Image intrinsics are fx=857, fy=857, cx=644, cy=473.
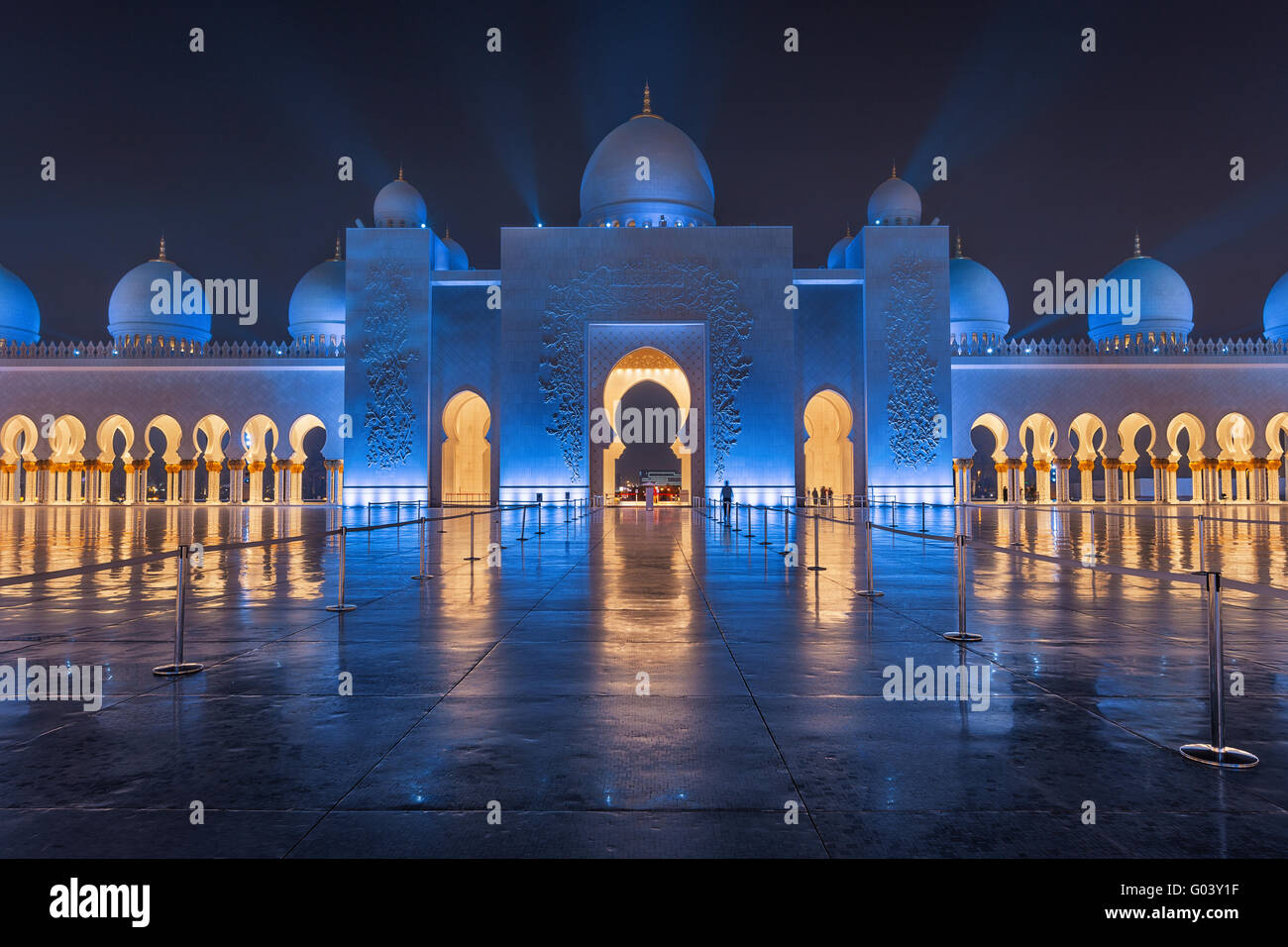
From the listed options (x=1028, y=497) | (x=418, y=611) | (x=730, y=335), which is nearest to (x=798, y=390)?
(x=730, y=335)

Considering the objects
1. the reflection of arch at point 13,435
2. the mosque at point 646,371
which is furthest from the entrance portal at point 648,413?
the reflection of arch at point 13,435

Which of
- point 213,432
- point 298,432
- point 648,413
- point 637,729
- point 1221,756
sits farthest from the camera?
point 648,413

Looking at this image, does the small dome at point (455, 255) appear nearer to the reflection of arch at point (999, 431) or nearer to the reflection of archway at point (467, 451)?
the reflection of archway at point (467, 451)

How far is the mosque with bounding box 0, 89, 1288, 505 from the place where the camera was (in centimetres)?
2491

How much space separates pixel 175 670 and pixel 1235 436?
34.8 m

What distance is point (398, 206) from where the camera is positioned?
1083 inches

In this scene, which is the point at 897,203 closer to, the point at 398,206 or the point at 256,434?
the point at 398,206

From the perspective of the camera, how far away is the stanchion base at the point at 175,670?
12.3 ft

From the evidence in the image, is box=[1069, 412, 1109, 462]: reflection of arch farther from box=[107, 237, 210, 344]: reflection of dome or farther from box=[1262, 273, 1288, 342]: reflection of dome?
box=[107, 237, 210, 344]: reflection of dome

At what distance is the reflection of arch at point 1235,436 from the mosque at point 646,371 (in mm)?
111

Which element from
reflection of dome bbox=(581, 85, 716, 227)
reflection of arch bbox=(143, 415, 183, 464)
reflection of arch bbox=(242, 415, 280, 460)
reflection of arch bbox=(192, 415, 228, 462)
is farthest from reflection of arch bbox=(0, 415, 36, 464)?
reflection of dome bbox=(581, 85, 716, 227)

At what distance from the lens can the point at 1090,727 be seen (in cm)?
292

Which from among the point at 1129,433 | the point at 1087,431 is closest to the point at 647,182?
the point at 1087,431
